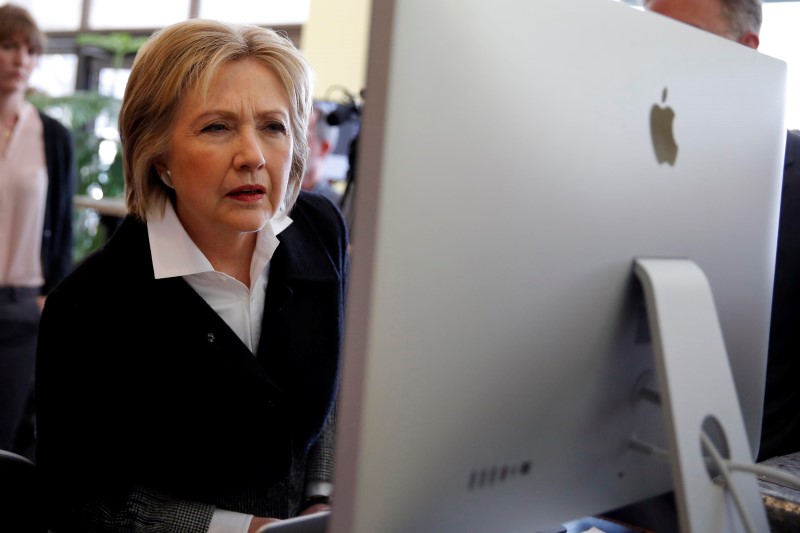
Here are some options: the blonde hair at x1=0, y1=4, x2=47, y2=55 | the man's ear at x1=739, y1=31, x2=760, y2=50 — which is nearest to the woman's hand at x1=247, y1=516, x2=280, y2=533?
the man's ear at x1=739, y1=31, x2=760, y2=50


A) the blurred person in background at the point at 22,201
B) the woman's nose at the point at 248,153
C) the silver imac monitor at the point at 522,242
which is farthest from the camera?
the blurred person in background at the point at 22,201

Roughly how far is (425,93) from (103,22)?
6320 millimetres

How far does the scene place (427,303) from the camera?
0.55m

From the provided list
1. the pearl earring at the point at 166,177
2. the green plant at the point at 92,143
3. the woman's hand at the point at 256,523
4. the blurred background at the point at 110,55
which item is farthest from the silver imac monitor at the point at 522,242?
the green plant at the point at 92,143

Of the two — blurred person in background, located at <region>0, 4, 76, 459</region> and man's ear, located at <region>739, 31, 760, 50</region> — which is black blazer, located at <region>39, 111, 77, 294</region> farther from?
man's ear, located at <region>739, 31, 760, 50</region>

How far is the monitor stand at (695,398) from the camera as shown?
2.18 feet

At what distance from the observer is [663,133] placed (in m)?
0.68

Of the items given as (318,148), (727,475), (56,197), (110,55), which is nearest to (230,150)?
(727,475)

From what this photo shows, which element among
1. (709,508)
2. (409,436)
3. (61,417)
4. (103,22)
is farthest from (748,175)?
(103,22)

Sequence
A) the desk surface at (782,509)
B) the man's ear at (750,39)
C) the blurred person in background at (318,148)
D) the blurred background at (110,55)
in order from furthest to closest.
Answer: the blurred background at (110,55) < the blurred person in background at (318,148) < the man's ear at (750,39) < the desk surface at (782,509)

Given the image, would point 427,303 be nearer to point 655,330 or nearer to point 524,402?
point 524,402

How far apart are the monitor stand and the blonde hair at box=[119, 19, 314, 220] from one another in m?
0.76

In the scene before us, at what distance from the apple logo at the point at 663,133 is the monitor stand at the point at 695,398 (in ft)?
0.29

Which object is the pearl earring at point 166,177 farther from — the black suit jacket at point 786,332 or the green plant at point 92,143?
the green plant at point 92,143
